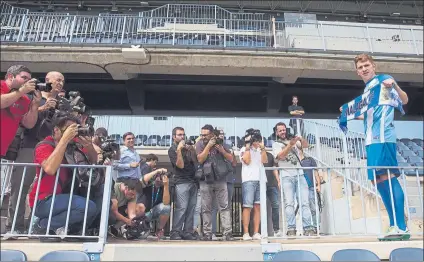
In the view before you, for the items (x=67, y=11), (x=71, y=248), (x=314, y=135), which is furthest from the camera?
(x=67, y=11)

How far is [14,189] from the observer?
3.48m

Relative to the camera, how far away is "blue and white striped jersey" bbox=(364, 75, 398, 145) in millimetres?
3467

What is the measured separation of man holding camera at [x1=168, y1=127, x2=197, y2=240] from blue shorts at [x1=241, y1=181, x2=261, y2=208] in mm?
669

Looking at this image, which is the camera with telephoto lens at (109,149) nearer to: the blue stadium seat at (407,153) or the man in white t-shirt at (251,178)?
the man in white t-shirt at (251,178)

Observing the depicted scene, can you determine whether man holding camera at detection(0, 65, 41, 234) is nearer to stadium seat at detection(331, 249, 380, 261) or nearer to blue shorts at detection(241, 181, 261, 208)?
blue shorts at detection(241, 181, 261, 208)

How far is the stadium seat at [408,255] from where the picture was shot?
100 inches

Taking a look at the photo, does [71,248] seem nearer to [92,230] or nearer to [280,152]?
[92,230]

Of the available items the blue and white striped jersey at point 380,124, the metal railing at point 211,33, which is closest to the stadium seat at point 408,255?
the blue and white striped jersey at point 380,124

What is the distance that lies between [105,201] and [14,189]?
104 cm

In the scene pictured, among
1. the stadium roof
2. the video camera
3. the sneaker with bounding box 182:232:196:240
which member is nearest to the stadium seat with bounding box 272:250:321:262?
the sneaker with bounding box 182:232:196:240

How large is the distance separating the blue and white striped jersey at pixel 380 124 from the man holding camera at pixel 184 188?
1991mm

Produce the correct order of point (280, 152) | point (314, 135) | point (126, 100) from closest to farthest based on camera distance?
point (280, 152), point (314, 135), point (126, 100)

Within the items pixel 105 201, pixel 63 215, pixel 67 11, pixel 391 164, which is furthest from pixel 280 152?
pixel 67 11

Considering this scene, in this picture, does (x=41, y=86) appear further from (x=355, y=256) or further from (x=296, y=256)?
(x=355, y=256)
